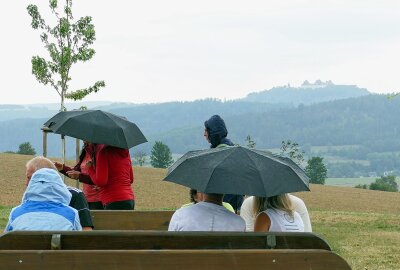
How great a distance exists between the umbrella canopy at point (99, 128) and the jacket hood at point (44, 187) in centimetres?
292

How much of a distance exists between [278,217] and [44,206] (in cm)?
142

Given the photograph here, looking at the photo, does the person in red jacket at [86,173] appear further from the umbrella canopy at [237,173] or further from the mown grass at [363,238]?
the mown grass at [363,238]

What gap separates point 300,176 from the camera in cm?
549

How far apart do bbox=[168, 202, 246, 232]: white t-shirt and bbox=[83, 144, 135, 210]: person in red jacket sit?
2840 mm

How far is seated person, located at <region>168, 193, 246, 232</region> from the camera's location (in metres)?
5.04

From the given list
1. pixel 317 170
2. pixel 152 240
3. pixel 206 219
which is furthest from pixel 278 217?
pixel 317 170

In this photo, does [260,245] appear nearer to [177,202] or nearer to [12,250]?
[12,250]

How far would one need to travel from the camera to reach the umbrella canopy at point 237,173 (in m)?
5.14

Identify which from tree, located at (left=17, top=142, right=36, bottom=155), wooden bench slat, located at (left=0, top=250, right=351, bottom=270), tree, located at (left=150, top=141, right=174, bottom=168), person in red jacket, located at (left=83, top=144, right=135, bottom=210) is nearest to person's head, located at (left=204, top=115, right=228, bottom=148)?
person in red jacket, located at (left=83, top=144, right=135, bottom=210)

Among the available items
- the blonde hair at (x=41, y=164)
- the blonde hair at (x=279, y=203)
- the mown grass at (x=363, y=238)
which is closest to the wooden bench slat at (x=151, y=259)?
the blonde hair at (x=279, y=203)

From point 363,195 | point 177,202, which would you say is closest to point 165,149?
point 363,195

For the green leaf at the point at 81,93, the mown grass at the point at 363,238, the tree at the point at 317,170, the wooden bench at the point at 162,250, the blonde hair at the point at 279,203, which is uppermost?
the green leaf at the point at 81,93

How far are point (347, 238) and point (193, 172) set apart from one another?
36.2ft

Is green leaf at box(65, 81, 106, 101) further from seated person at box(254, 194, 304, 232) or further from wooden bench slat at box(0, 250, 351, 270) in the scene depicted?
wooden bench slat at box(0, 250, 351, 270)
